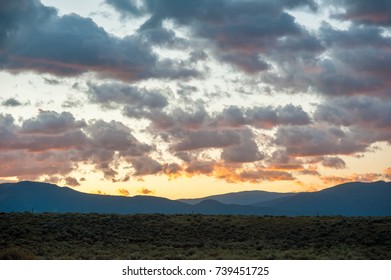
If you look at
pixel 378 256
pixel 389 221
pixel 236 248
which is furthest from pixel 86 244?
pixel 389 221

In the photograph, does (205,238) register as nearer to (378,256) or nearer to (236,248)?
(236,248)

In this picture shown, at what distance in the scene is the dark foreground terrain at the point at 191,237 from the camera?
2094 inches

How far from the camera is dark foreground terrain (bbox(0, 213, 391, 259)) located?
5319cm

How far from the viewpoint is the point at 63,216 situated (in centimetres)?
7875

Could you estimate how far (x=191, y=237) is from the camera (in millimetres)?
67625

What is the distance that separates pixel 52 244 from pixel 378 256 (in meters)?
31.5

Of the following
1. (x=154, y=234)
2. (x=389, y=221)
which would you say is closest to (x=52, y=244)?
(x=154, y=234)

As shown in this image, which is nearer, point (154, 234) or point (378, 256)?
point (378, 256)

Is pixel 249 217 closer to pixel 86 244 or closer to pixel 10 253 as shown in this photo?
pixel 86 244

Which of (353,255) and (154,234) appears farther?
(154,234)

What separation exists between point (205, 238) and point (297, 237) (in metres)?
10.4
